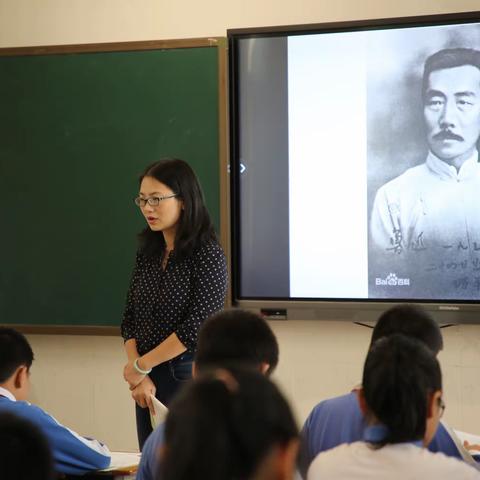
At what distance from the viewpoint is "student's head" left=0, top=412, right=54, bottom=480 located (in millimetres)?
1090

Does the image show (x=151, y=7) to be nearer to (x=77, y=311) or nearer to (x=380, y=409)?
(x=77, y=311)

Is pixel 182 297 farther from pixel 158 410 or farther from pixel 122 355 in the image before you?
pixel 122 355

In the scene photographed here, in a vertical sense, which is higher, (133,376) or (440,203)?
(440,203)

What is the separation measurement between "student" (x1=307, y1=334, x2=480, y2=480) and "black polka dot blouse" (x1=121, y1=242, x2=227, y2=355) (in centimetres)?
123

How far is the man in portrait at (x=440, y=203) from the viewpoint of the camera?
3645 millimetres

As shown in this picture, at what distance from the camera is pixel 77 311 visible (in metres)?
4.11

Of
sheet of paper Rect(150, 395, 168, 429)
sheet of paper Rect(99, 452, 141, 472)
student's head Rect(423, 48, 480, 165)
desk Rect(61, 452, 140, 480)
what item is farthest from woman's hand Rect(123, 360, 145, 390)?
student's head Rect(423, 48, 480, 165)

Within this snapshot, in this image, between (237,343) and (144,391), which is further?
(144,391)

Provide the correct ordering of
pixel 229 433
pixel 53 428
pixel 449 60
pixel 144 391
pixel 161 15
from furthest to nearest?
pixel 161 15
pixel 449 60
pixel 144 391
pixel 53 428
pixel 229 433

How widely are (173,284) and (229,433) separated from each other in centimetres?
198

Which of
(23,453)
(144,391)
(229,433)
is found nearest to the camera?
(229,433)

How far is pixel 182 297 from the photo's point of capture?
9.59 feet

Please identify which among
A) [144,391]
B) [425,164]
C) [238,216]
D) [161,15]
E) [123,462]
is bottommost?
[123,462]

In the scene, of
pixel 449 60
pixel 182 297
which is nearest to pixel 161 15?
pixel 449 60
